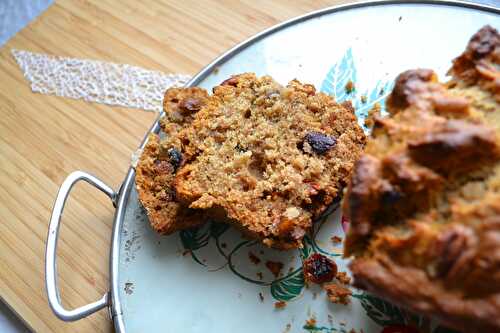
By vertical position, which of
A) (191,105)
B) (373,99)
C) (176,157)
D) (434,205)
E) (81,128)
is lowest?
(81,128)

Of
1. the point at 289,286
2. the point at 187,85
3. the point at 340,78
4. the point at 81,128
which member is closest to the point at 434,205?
the point at 289,286

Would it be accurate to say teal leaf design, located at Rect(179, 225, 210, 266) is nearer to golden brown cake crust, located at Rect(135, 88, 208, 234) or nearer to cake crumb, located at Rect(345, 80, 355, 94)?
golden brown cake crust, located at Rect(135, 88, 208, 234)

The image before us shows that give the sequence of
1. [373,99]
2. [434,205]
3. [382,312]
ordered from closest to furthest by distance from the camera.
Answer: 1. [434,205]
2. [382,312]
3. [373,99]

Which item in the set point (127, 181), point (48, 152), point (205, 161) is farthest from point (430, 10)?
point (48, 152)

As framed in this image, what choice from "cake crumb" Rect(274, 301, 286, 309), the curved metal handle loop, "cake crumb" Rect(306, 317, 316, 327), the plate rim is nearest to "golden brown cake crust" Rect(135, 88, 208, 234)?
the plate rim

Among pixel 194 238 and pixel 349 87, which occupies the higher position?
pixel 349 87

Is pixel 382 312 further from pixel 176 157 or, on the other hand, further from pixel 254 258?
pixel 176 157

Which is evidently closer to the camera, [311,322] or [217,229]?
[311,322]
